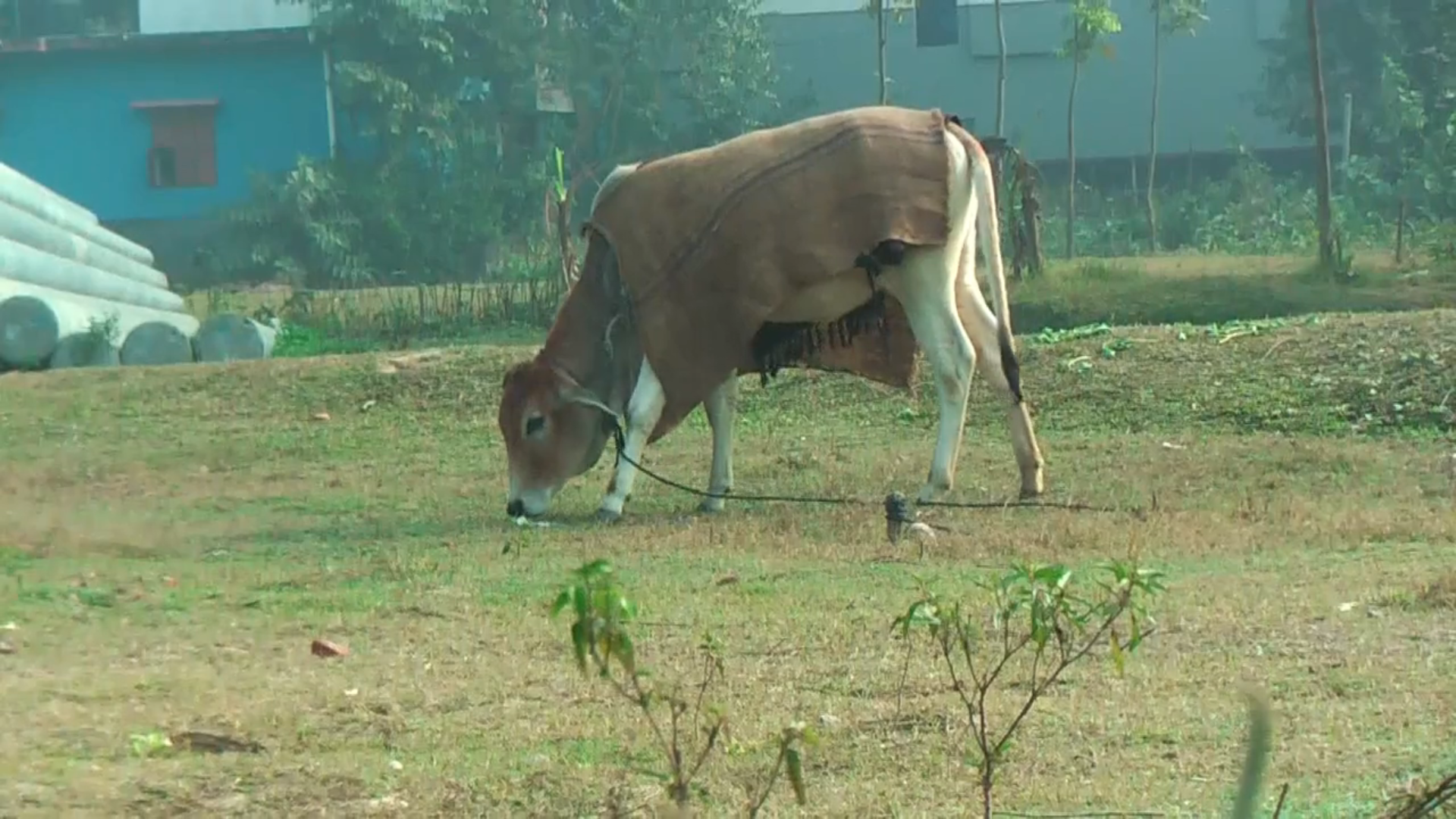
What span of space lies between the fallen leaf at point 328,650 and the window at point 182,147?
27.0m

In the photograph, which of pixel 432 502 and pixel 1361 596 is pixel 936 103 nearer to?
pixel 432 502

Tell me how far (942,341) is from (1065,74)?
84.8ft

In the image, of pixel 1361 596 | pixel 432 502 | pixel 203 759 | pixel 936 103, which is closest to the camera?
pixel 203 759

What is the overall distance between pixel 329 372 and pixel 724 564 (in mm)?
7422

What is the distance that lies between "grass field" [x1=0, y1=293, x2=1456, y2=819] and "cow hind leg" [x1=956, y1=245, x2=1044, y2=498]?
0.75 ft

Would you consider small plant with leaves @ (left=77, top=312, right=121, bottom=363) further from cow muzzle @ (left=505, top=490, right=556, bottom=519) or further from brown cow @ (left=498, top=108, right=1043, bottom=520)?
cow muzzle @ (left=505, top=490, right=556, bottom=519)

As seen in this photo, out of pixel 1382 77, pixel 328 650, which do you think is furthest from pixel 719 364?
pixel 1382 77

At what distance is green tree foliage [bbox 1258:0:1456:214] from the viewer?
29828 mm

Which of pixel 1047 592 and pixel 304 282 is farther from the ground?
pixel 1047 592

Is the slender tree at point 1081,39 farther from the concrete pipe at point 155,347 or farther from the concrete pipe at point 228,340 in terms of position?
the concrete pipe at point 155,347

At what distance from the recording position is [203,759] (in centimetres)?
488

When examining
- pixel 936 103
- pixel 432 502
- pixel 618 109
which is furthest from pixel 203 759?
pixel 936 103

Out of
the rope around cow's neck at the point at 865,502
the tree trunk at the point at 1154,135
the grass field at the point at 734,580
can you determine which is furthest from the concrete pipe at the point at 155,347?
the tree trunk at the point at 1154,135

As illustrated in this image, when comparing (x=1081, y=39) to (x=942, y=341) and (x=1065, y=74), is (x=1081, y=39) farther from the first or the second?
(x=942, y=341)
